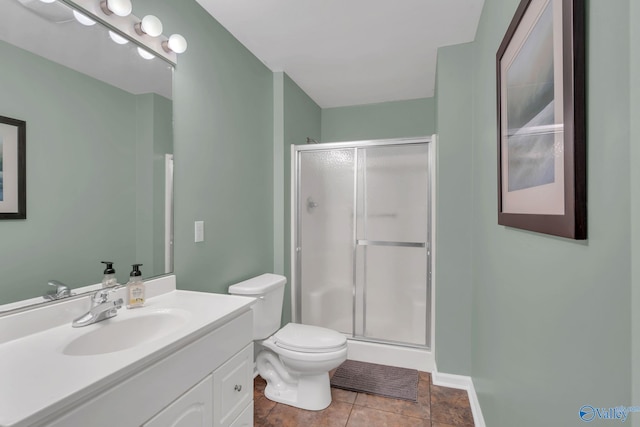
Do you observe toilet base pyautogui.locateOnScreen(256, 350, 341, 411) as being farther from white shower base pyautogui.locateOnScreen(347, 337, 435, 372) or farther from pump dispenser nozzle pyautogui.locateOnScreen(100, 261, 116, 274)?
pump dispenser nozzle pyautogui.locateOnScreen(100, 261, 116, 274)

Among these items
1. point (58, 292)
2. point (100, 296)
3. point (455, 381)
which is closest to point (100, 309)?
point (100, 296)

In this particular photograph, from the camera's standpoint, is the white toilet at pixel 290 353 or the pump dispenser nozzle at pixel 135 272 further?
the white toilet at pixel 290 353

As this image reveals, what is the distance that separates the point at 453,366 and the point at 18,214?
250 cm

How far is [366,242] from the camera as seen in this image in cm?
253

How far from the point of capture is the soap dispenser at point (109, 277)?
4.10 ft

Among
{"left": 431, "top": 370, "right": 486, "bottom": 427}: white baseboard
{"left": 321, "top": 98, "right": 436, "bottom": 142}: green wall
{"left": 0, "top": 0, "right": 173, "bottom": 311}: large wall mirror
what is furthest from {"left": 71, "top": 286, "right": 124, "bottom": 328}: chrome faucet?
{"left": 321, "top": 98, "right": 436, "bottom": 142}: green wall

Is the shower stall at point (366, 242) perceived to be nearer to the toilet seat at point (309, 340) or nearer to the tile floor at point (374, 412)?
the tile floor at point (374, 412)

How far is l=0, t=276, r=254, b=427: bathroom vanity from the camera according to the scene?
69 cm

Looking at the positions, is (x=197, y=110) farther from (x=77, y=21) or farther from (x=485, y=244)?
(x=485, y=244)

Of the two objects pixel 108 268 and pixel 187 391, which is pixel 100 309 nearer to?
pixel 108 268

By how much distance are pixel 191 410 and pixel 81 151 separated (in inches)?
41.3

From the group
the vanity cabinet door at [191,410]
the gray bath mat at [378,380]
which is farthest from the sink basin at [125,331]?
the gray bath mat at [378,380]

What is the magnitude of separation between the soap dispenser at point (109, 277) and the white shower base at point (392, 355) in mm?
1867

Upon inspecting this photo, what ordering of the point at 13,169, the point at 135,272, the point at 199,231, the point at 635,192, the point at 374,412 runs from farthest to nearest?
the point at 374,412, the point at 199,231, the point at 135,272, the point at 13,169, the point at 635,192
